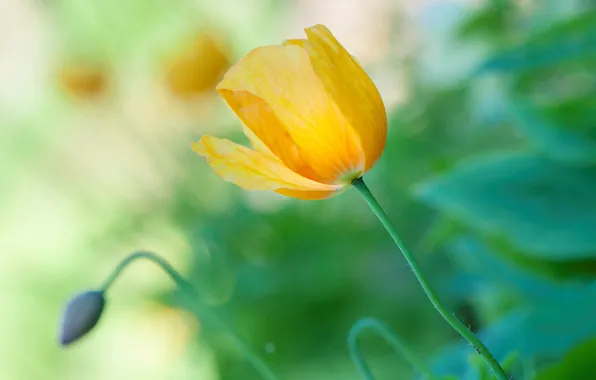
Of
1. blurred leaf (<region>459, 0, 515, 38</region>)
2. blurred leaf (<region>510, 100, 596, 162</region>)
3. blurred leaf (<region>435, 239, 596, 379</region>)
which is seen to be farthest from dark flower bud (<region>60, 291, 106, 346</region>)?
blurred leaf (<region>459, 0, 515, 38</region>)

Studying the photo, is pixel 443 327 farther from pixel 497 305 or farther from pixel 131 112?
pixel 131 112

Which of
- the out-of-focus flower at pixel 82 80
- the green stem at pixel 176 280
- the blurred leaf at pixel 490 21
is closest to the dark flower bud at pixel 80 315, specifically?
the green stem at pixel 176 280

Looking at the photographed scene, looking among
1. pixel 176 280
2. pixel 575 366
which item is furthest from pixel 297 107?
pixel 575 366

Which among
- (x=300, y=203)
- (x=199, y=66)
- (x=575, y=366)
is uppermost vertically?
(x=199, y=66)

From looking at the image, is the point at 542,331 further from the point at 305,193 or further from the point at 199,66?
the point at 199,66

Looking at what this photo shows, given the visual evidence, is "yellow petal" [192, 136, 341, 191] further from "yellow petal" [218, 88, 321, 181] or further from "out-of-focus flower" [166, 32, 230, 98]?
"out-of-focus flower" [166, 32, 230, 98]

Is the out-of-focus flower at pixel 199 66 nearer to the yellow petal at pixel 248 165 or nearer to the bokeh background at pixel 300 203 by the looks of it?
the bokeh background at pixel 300 203
